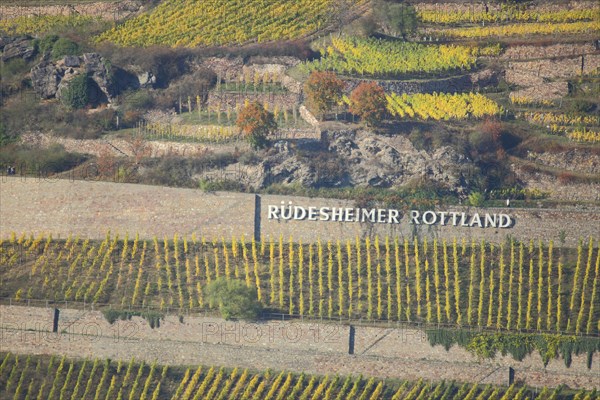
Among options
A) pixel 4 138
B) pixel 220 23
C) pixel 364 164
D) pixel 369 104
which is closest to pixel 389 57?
pixel 369 104

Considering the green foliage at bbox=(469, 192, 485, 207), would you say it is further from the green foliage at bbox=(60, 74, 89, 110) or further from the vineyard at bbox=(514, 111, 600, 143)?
the green foliage at bbox=(60, 74, 89, 110)

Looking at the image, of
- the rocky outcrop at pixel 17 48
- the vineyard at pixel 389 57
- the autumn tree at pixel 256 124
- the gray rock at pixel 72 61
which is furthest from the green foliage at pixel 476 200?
the rocky outcrop at pixel 17 48

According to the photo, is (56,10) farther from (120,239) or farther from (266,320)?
(266,320)

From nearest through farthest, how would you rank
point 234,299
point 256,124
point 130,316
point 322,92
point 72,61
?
point 234,299 < point 130,316 < point 256,124 < point 322,92 < point 72,61

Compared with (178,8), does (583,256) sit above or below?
below

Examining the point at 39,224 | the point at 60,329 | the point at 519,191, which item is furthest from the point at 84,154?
the point at 519,191

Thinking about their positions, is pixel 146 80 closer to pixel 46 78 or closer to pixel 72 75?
pixel 72 75

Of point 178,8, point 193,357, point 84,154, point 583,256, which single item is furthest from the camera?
point 178,8

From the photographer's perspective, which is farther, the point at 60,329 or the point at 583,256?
the point at 583,256
